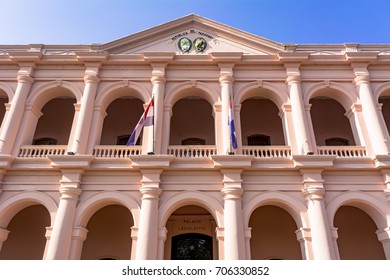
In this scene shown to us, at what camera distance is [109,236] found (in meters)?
12.2

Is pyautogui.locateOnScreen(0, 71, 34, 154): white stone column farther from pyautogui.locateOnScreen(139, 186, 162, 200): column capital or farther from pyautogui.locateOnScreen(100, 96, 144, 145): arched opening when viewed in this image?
pyautogui.locateOnScreen(139, 186, 162, 200): column capital

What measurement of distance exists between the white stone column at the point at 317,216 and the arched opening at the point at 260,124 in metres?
3.89

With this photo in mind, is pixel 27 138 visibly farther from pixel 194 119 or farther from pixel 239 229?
pixel 239 229

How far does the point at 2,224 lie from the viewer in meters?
10.2

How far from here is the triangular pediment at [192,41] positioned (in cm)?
1320

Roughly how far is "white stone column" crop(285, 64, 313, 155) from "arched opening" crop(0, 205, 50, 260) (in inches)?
425

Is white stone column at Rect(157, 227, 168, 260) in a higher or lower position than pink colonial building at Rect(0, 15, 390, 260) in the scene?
lower

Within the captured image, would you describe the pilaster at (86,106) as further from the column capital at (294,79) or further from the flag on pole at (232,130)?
the column capital at (294,79)

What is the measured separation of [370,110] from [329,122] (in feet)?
10.1

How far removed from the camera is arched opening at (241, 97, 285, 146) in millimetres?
14227

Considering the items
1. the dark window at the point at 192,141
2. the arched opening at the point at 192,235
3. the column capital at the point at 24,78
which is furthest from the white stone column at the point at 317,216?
the column capital at the point at 24,78

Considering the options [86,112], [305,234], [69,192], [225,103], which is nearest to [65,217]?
[69,192]

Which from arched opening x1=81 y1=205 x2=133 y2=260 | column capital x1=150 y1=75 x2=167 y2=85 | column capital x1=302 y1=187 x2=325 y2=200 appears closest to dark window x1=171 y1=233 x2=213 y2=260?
arched opening x1=81 y1=205 x2=133 y2=260

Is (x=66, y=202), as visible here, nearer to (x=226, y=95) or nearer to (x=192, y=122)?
(x=192, y=122)
